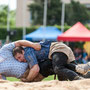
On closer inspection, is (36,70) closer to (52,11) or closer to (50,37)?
(50,37)

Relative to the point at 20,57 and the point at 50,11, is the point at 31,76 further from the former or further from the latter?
the point at 50,11

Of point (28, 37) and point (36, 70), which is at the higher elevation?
point (36, 70)

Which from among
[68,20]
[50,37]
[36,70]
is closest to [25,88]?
[36,70]

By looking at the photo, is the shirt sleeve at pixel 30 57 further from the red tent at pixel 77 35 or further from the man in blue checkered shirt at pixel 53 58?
the red tent at pixel 77 35

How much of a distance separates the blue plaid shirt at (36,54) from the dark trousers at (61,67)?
0.37 meters

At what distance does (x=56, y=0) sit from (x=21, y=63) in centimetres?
3866

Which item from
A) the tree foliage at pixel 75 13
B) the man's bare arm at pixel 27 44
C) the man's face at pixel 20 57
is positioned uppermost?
the man's bare arm at pixel 27 44

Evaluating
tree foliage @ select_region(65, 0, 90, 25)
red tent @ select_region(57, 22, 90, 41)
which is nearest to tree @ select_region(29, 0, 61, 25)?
tree foliage @ select_region(65, 0, 90, 25)

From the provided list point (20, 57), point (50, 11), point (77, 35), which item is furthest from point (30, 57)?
point (50, 11)

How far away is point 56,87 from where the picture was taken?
5145 millimetres

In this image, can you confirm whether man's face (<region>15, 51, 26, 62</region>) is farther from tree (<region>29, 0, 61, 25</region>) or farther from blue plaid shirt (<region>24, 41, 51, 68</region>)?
tree (<region>29, 0, 61, 25</region>)

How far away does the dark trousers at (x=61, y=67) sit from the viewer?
6.12 meters

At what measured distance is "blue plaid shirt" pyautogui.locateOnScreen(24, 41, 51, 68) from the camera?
263 inches

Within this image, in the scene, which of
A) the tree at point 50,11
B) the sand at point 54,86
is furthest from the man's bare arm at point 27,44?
the tree at point 50,11
